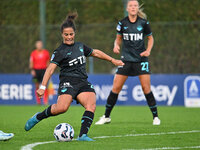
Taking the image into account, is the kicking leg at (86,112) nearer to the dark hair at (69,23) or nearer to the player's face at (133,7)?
the dark hair at (69,23)

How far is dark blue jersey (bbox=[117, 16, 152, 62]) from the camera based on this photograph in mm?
10648

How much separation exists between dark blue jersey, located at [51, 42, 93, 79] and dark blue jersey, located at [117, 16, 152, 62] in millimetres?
2308

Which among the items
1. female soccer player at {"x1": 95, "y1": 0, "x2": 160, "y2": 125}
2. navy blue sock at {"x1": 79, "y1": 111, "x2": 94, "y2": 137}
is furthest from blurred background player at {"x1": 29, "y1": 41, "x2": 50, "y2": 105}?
navy blue sock at {"x1": 79, "y1": 111, "x2": 94, "y2": 137}

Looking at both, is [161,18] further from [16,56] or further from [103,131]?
[103,131]

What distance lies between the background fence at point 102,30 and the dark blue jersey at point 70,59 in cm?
771

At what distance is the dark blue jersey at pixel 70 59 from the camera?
8383mm

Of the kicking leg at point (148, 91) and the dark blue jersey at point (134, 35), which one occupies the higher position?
the dark blue jersey at point (134, 35)

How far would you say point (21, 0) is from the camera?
84.9ft

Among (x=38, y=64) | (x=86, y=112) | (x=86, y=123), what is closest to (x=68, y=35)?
(x=86, y=112)

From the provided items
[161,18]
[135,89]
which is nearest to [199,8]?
[161,18]

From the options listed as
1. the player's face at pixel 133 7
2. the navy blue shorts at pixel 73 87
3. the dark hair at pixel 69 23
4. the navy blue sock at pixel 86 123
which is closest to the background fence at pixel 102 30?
the player's face at pixel 133 7

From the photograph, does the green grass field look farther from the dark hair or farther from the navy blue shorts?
the dark hair

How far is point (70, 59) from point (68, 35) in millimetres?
343

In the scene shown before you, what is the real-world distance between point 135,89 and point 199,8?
20.4ft
